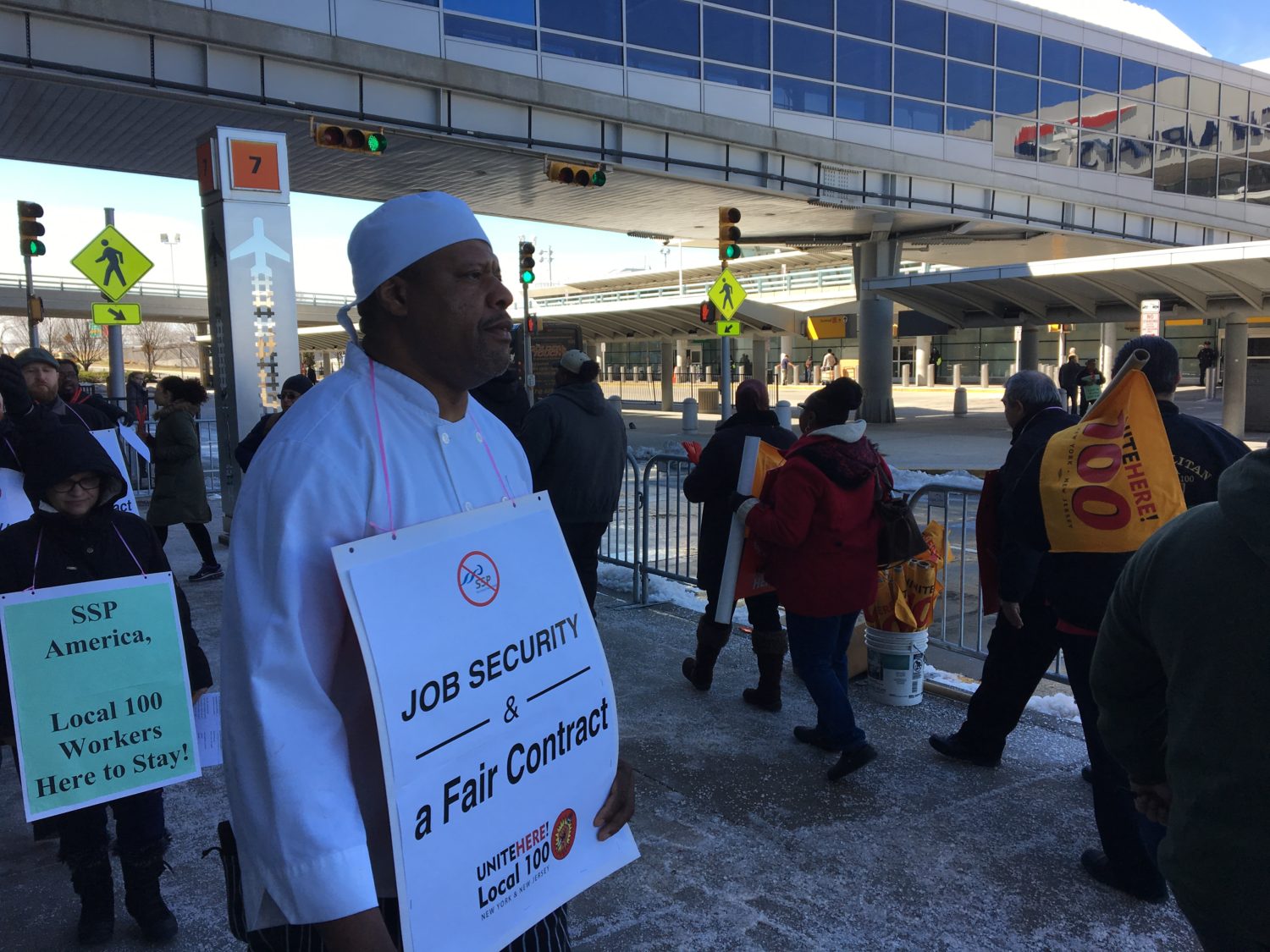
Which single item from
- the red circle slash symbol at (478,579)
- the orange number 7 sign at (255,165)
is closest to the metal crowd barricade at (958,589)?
the red circle slash symbol at (478,579)

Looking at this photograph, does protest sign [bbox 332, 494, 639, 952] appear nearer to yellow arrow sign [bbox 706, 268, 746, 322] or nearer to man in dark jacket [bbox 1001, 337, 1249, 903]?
man in dark jacket [bbox 1001, 337, 1249, 903]

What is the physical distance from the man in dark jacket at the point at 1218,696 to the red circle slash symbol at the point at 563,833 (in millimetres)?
1198

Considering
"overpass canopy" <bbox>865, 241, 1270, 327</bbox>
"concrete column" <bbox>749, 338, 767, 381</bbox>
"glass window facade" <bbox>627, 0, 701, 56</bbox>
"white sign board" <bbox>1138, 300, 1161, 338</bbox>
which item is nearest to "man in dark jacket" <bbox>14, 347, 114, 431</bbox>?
"glass window facade" <bbox>627, 0, 701, 56</bbox>

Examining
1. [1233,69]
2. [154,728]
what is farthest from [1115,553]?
[1233,69]

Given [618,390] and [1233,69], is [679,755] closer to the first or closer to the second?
[1233,69]

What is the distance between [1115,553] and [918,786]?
1667 millimetres

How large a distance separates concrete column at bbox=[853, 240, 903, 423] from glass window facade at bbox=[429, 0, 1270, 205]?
4.21m

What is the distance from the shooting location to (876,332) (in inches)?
1086

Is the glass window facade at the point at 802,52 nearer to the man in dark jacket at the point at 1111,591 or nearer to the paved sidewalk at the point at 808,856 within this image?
the paved sidewalk at the point at 808,856

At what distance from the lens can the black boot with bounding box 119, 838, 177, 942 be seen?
3336 millimetres

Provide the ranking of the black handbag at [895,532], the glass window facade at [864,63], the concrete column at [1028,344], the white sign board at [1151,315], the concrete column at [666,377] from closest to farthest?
Result: the black handbag at [895,532], the white sign board at [1151,315], the glass window facade at [864,63], the concrete column at [1028,344], the concrete column at [666,377]

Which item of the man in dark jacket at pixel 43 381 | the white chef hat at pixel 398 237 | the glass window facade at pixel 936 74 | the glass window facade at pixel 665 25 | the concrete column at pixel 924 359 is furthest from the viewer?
the concrete column at pixel 924 359

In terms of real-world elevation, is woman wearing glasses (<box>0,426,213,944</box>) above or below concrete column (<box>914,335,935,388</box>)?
below

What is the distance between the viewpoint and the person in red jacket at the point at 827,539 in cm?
451
